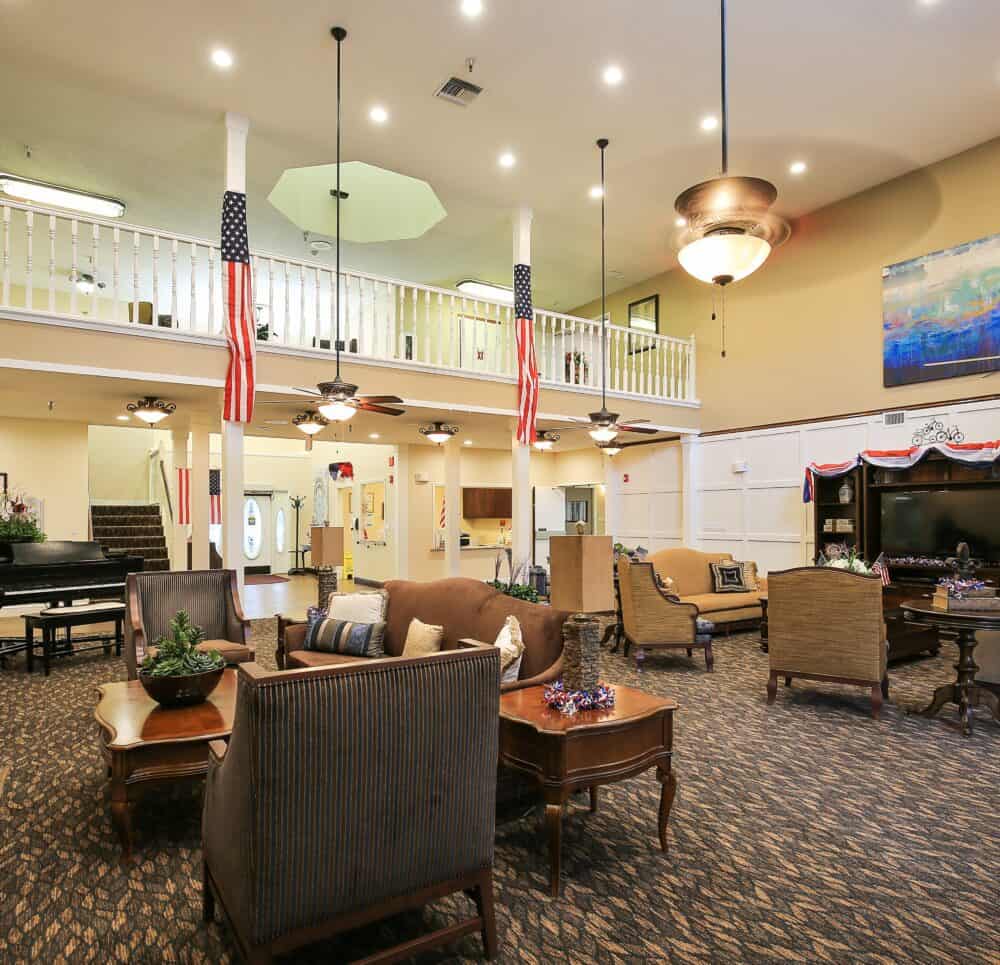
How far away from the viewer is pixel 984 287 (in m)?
7.66

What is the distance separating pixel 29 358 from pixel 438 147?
475 cm

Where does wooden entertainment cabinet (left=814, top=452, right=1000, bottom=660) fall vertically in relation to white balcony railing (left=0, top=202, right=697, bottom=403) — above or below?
below

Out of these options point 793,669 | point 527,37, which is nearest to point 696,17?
point 527,37

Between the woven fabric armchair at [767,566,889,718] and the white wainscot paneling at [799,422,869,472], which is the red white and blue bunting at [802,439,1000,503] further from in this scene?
the woven fabric armchair at [767,566,889,718]

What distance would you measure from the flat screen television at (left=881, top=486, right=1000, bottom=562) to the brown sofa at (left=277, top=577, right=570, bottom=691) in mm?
6151

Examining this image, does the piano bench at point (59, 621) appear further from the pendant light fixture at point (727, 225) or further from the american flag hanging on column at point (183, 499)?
the pendant light fixture at point (727, 225)

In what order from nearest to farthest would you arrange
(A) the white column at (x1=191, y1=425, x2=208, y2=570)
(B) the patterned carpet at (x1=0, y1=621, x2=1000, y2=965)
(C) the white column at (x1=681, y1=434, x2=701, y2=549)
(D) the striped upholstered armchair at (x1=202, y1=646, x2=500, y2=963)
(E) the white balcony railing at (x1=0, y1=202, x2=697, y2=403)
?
1. (D) the striped upholstered armchair at (x1=202, y1=646, x2=500, y2=963)
2. (B) the patterned carpet at (x1=0, y1=621, x2=1000, y2=965)
3. (E) the white balcony railing at (x1=0, y1=202, x2=697, y2=403)
4. (A) the white column at (x1=191, y1=425, x2=208, y2=570)
5. (C) the white column at (x1=681, y1=434, x2=701, y2=549)

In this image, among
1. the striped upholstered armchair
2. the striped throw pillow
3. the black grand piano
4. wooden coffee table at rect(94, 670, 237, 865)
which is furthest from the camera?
the black grand piano

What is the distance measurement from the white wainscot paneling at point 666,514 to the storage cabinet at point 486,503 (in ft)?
9.02

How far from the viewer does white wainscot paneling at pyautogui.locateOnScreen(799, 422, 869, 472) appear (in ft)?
28.9

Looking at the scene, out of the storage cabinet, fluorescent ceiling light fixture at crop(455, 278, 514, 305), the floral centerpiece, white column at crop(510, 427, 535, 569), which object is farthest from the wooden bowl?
the storage cabinet

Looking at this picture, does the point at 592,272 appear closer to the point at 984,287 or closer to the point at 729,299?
the point at 729,299

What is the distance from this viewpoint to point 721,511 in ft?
34.8

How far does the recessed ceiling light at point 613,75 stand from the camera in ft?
20.8
